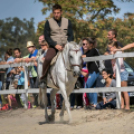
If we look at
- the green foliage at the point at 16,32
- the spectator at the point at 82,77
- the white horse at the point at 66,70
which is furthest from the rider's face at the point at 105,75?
the green foliage at the point at 16,32

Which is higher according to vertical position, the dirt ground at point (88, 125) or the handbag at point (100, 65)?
the handbag at point (100, 65)

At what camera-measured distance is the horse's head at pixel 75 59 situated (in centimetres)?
737

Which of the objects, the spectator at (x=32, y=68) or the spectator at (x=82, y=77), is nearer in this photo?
the spectator at (x=82, y=77)

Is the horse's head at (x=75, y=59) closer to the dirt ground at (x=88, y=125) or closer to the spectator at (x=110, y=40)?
the dirt ground at (x=88, y=125)

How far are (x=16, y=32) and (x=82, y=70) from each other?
252 ft

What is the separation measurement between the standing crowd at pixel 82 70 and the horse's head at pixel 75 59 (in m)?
0.32

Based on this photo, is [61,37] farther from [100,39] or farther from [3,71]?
[100,39]

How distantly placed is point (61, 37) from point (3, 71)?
217 inches

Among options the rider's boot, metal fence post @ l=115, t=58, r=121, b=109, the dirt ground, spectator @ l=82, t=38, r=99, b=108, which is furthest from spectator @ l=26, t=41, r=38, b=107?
metal fence post @ l=115, t=58, r=121, b=109

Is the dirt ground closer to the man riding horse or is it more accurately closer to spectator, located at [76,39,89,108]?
spectator, located at [76,39,89,108]

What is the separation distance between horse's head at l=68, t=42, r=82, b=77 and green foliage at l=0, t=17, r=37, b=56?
6862 centimetres

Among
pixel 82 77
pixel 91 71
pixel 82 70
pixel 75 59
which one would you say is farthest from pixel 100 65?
pixel 75 59

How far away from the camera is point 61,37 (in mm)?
8352

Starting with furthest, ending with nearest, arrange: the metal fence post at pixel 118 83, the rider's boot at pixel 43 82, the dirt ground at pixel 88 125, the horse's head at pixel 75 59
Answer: the metal fence post at pixel 118 83 → the rider's boot at pixel 43 82 → the horse's head at pixel 75 59 → the dirt ground at pixel 88 125
